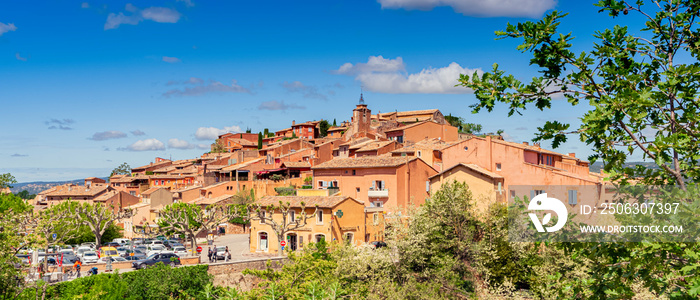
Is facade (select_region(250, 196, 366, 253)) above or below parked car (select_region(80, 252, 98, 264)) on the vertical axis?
above

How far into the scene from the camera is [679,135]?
722 centimetres

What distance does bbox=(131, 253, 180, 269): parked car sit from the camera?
39.1 m

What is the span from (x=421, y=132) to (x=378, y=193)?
22653mm

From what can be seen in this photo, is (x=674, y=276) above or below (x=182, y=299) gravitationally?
above

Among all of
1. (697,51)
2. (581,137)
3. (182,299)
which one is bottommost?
(182,299)

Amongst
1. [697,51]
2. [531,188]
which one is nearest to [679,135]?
[697,51]

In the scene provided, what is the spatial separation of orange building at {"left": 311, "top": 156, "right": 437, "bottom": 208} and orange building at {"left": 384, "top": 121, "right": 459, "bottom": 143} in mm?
16309

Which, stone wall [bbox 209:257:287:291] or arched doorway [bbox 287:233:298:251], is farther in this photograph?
arched doorway [bbox 287:233:298:251]

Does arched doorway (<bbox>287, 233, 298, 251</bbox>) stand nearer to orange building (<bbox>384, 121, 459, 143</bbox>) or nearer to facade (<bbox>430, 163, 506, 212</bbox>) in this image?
facade (<bbox>430, 163, 506, 212</bbox>)

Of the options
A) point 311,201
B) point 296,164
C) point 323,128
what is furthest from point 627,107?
point 323,128

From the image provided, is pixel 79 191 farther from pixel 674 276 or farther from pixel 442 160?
pixel 674 276

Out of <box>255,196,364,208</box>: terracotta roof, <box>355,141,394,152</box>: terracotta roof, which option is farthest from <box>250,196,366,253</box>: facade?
<box>355,141,394,152</box>: terracotta roof

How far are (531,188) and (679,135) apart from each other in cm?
3728

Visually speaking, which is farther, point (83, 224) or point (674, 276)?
point (83, 224)
